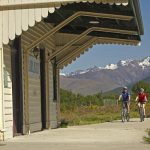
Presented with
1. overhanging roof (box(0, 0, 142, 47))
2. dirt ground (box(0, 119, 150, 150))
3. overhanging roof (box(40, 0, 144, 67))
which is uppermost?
overhanging roof (box(40, 0, 144, 67))

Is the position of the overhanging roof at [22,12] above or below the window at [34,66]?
above

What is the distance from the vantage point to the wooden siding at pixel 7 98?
48.6 feet

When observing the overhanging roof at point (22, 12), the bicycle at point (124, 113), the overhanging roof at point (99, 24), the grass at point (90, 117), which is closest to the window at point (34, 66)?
the overhanging roof at point (99, 24)

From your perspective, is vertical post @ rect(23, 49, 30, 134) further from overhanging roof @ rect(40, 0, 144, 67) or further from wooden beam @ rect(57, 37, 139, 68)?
wooden beam @ rect(57, 37, 139, 68)

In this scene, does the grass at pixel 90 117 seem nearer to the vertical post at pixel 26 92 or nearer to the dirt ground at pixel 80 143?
the vertical post at pixel 26 92

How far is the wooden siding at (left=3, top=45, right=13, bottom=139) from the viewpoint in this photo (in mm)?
14798

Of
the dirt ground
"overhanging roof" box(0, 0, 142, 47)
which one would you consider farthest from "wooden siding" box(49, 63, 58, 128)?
"overhanging roof" box(0, 0, 142, 47)

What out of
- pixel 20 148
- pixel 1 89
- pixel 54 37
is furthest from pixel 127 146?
pixel 54 37

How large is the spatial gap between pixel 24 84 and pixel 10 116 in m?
2.16

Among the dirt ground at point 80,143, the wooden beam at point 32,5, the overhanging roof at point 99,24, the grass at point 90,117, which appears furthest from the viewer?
the grass at point 90,117

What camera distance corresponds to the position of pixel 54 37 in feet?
75.2

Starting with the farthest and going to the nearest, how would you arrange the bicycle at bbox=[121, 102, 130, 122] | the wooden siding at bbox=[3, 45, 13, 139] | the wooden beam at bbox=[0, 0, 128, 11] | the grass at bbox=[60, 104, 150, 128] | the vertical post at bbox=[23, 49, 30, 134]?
the grass at bbox=[60, 104, 150, 128] → the bicycle at bbox=[121, 102, 130, 122] → the vertical post at bbox=[23, 49, 30, 134] → the wooden siding at bbox=[3, 45, 13, 139] → the wooden beam at bbox=[0, 0, 128, 11]

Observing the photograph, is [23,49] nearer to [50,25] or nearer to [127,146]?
[50,25]

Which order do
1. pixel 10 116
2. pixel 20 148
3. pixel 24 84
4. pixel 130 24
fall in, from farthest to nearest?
pixel 130 24 → pixel 24 84 → pixel 10 116 → pixel 20 148
